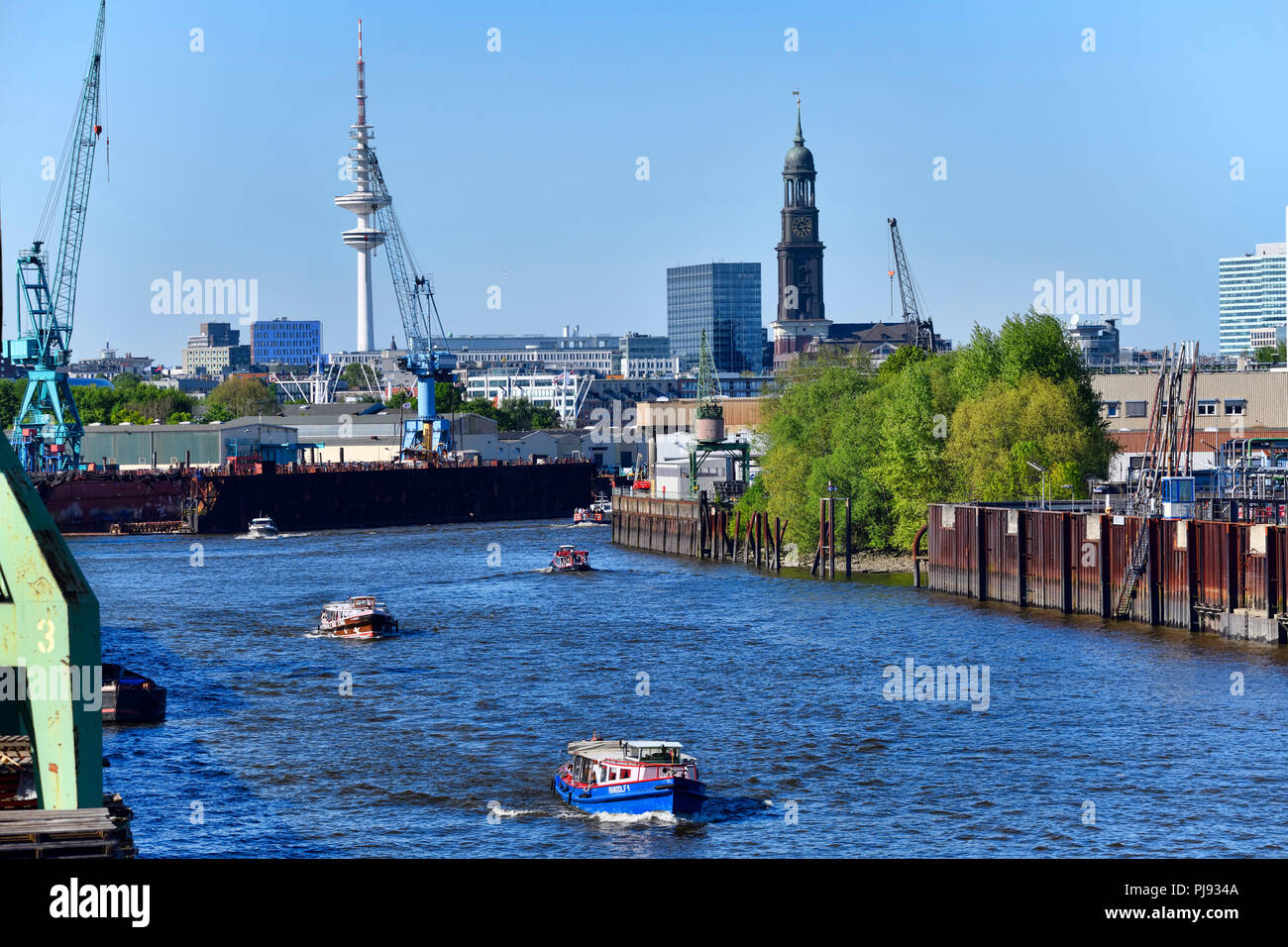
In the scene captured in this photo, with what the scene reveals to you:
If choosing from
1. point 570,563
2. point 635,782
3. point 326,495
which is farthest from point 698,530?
point 635,782

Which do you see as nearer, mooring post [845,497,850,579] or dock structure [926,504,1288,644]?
dock structure [926,504,1288,644]

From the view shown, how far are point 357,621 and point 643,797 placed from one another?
32692 mm

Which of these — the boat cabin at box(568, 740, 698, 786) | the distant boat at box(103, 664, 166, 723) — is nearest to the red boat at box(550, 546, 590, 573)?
the distant boat at box(103, 664, 166, 723)

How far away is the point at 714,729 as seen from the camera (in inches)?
1649

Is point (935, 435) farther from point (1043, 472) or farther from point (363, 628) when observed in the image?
point (363, 628)

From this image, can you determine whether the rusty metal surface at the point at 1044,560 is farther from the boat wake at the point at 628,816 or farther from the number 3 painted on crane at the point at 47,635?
the number 3 painted on crane at the point at 47,635

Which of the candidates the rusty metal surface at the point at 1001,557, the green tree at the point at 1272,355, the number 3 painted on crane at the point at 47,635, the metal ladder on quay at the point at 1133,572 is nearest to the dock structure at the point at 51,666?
the number 3 painted on crane at the point at 47,635

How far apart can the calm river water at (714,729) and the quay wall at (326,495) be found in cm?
6035

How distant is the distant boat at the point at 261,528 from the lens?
428 feet

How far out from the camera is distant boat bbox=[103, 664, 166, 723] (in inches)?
1721

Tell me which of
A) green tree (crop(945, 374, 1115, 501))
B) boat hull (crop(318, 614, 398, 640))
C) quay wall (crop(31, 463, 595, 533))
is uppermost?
green tree (crop(945, 374, 1115, 501))

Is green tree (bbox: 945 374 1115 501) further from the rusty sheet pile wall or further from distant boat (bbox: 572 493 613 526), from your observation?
distant boat (bbox: 572 493 613 526)

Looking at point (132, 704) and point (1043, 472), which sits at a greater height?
point (1043, 472)

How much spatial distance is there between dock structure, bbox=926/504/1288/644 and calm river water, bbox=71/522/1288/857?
5.28 feet
